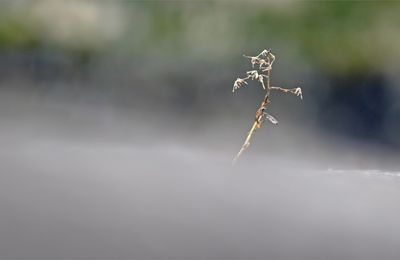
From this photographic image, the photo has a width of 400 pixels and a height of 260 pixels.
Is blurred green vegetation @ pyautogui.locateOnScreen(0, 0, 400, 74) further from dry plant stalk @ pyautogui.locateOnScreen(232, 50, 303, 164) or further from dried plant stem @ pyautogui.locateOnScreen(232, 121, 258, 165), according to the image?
dried plant stem @ pyautogui.locateOnScreen(232, 121, 258, 165)

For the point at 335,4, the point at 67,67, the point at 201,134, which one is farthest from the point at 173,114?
the point at 335,4

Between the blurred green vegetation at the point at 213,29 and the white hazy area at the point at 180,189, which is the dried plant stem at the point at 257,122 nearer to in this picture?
the white hazy area at the point at 180,189

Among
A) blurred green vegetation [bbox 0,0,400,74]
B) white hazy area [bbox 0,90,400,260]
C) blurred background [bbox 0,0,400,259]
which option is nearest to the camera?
white hazy area [bbox 0,90,400,260]

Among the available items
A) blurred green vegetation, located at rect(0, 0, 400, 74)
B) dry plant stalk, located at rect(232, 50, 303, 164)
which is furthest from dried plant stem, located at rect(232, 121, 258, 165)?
blurred green vegetation, located at rect(0, 0, 400, 74)

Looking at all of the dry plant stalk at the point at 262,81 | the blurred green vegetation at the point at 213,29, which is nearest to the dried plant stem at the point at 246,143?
the dry plant stalk at the point at 262,81

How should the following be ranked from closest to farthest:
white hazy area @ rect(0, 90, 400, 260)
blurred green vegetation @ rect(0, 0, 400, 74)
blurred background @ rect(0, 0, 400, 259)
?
white hazy area @ rect(0, 90, 400, 260) < blurred background @ rect(0, 0, 400, 259) < blurred green vegetation @ rect(0, 0, 400, 74)

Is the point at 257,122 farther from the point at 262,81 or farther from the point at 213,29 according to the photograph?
the point at 213,29

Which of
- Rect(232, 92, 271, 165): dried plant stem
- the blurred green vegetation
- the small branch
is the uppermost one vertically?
the blurred green vegetation

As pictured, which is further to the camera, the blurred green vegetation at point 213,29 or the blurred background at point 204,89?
the blurred green vegetation at point 213,29

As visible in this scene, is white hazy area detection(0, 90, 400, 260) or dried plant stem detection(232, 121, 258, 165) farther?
dried plant stem detection(232, 121, 258, 165)

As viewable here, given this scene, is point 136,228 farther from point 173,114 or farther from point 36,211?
point 173,114

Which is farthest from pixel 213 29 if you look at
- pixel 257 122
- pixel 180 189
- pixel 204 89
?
pixel 180 189
